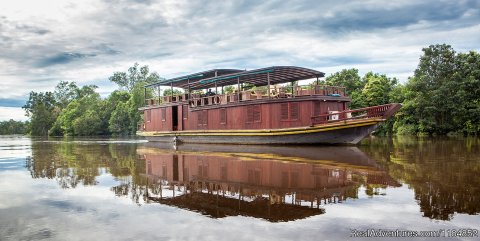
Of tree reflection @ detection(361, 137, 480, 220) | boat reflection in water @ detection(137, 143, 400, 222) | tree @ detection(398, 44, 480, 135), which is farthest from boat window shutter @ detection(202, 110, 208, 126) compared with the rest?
tree @ detection(398, 44, 480, 135)

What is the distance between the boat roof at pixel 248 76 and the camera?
2066cm

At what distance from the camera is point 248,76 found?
22.6 meters

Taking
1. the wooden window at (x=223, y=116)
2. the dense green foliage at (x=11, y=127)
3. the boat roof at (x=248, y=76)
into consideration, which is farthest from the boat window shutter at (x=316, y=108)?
the dense green foliage at (x=11, y=127)

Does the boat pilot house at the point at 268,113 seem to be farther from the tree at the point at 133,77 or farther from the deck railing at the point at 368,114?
the tree at the point at 133,77

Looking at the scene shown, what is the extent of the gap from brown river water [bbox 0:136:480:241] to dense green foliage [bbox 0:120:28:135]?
405 feet

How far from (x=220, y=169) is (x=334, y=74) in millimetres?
39859

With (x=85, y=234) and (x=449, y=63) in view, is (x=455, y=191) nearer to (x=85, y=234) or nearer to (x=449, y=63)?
(x=85, y=234)

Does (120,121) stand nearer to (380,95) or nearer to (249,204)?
(380,95)

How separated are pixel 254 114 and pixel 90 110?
60.3 metres

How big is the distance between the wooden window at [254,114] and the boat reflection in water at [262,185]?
9.38 meters

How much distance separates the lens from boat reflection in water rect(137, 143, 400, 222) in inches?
226

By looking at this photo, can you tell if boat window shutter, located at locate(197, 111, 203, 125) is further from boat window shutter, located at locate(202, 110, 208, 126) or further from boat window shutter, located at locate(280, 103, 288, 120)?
boat window shutter, located at locate(280, 103, 288, 120)

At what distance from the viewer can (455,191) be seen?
6.48 metres

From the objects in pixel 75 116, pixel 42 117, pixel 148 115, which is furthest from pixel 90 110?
pixel 148 115
